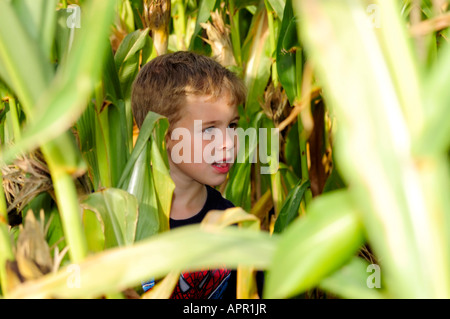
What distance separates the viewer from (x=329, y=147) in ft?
4.04

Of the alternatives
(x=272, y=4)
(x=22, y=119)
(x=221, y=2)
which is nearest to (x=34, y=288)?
(x=22, y=119)

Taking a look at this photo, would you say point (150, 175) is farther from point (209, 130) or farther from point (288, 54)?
point (288, 54)

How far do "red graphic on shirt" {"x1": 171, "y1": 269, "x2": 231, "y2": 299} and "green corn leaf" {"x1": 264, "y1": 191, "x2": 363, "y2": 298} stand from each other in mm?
591

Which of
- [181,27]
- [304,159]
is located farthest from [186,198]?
[181,27]

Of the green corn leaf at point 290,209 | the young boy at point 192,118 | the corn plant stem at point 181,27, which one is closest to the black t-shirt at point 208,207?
the young boy at point 192,118

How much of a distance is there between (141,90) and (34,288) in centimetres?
74

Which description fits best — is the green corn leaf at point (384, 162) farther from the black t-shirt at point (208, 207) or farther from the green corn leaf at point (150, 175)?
the black t-shirt at point (208, 207)

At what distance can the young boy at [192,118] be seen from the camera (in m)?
1.00

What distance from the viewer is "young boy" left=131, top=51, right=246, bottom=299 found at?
3.28 feet

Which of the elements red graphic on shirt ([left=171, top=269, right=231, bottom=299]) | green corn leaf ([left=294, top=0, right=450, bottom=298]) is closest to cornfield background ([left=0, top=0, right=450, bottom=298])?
green corn leaf ([left=294, top=0, right=450, bottom=298])

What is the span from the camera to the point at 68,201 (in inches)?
14.4

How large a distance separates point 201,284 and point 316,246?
0.62 metres

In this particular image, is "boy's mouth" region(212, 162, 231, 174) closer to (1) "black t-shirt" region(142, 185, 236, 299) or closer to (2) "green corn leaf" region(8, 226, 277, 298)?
(1) "black t-shirt" region(142, 185, 236, 299)
